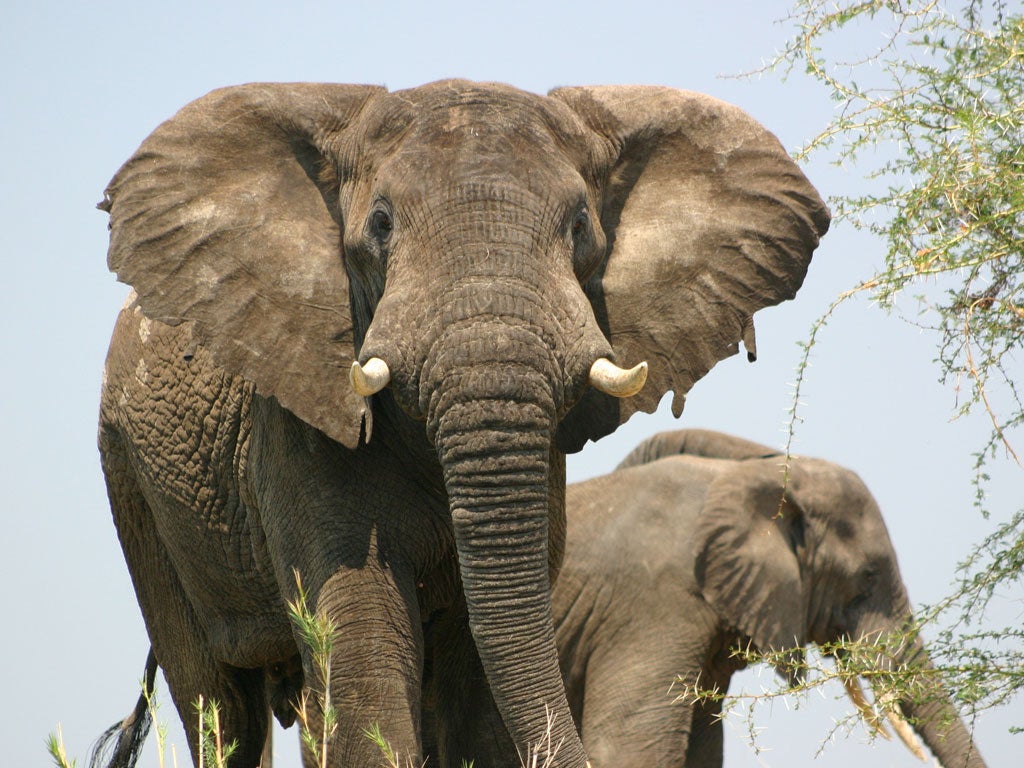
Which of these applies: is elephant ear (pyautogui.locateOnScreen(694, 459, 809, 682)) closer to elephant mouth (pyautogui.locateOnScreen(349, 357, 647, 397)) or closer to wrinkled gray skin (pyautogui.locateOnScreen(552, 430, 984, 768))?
wrinkled gray skin (pyautogui.locateOnScreen(552, 430, 984, 768))

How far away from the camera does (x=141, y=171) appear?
5363mm

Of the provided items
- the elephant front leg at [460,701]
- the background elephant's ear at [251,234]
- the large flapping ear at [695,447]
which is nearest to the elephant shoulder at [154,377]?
the background elephant's ear at [251,234]

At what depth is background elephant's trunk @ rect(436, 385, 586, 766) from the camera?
4.52m

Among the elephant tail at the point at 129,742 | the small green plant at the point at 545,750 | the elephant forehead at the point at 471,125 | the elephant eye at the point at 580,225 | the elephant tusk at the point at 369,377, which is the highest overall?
the elephant forehead at the point at 471,125

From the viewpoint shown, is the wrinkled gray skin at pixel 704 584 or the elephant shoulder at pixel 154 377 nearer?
the elephant shoulder at pixel 154 377

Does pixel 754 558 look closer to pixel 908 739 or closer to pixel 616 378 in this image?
pixel 908 739

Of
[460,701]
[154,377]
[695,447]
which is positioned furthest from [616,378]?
[695,447]

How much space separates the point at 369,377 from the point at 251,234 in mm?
890

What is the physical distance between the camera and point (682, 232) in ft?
17.9

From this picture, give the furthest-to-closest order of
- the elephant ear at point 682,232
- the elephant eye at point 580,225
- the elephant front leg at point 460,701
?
the elephant front leg at point 460,701 < the elephant ear at point 682,232 < the elephant eye at point 580,225

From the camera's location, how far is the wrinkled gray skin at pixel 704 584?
9.91m

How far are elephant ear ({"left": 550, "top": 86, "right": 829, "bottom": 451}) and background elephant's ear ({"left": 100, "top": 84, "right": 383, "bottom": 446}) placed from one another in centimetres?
68

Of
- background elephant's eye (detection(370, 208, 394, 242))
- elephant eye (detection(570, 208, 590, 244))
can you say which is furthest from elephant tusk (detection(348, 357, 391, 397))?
elephant eye (detection(570, 208, 590, 244))

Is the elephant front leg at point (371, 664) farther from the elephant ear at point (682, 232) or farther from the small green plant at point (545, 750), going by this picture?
the elephant ear at point (682, 232)
